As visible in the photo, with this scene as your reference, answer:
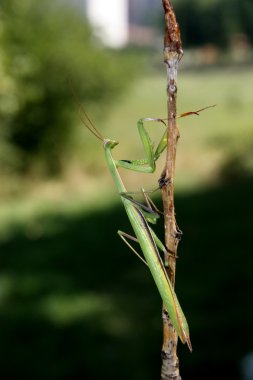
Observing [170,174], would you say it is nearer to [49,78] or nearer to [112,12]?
[49,78]

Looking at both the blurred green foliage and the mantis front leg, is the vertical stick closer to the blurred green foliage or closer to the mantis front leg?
the mantis front leg

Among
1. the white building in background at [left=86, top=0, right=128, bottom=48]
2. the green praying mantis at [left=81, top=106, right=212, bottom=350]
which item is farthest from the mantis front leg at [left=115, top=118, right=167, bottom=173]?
the white building in background at [left=86, top=0, right=128, bottom=48]

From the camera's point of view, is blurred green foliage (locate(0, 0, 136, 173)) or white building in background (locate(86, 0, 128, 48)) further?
white building in background (locate(86, 0, 128, 48))

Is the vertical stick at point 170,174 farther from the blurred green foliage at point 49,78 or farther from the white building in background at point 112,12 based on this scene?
the white building in background at point 112,12

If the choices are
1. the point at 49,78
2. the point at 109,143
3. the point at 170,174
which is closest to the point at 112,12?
the point at 49,78

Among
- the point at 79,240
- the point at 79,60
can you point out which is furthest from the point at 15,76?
the point at 79,240

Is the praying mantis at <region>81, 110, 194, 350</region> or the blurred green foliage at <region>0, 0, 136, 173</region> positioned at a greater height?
the praying mantis at <region>81, 110, 194, 350</region>
